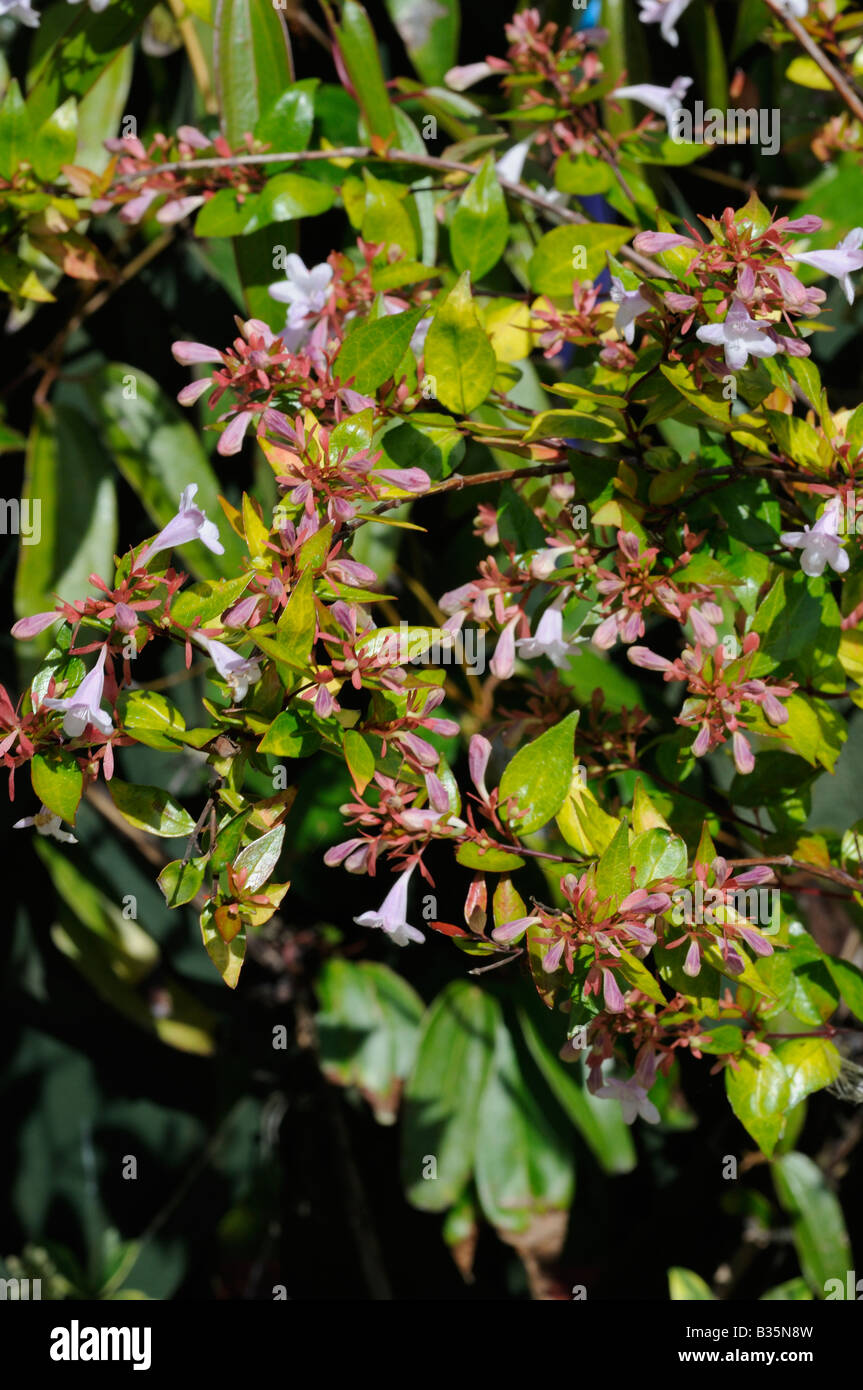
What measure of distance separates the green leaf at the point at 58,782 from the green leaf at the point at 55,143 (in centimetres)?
58

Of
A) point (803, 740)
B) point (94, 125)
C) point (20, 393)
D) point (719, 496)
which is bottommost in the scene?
point (803, 740)

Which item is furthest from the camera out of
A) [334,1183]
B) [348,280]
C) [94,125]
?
[334,1183]

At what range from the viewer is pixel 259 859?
58cm

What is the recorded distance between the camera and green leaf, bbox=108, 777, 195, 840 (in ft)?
2.02

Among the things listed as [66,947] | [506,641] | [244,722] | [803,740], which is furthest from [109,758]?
[66,947]

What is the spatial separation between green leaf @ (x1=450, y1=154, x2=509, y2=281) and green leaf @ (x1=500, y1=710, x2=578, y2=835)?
367mm

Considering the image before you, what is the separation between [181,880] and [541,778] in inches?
8.5

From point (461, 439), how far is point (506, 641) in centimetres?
13

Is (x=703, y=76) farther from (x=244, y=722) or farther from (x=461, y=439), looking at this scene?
(x=244, y=722)

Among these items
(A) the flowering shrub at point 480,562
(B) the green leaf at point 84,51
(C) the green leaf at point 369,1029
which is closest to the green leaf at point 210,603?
(A) the flowering shrub at point 480,562

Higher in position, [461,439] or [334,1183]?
[461,439]

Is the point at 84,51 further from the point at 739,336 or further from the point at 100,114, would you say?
the point at 739,336

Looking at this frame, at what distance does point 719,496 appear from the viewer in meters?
0.71

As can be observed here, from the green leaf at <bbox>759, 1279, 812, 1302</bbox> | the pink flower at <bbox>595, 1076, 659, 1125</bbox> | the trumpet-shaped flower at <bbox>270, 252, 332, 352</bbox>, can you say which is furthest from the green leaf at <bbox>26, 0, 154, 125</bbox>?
the green leaf at <bbox>759, 1279, 812, 1302</bbox>
